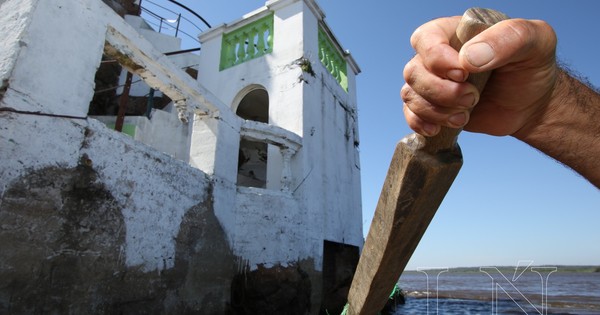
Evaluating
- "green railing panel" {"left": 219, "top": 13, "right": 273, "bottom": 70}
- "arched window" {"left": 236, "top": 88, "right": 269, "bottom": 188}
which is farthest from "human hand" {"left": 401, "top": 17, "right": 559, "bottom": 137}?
"arched window" {"left": 236, "top": 88, "right": 269, "bottom": 188}

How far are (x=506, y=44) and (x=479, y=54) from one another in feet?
0.31

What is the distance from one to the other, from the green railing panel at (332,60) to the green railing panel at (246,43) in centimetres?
159

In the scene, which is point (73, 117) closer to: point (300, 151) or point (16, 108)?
point (16, 108)

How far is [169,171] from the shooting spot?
477 cm

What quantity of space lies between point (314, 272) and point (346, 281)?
1.87 metres

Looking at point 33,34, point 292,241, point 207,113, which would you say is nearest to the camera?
point 33,34

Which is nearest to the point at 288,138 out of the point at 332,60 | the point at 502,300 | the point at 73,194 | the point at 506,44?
the point at 332,60

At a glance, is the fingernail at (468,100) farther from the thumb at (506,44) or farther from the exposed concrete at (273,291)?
the exposed concrete at (273,291)

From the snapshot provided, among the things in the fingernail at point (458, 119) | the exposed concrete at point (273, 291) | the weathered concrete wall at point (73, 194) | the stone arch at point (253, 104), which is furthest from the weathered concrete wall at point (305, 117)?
the fingernail at point (458, 119)

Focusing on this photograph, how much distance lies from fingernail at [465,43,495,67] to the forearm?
0.54 metres

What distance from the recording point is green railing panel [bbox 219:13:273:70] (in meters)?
9.21

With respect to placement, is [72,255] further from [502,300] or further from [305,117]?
[502,300]

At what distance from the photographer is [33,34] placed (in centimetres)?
321

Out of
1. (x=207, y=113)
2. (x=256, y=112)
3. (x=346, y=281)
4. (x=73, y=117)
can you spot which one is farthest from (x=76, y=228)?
(x=256, y=112)
